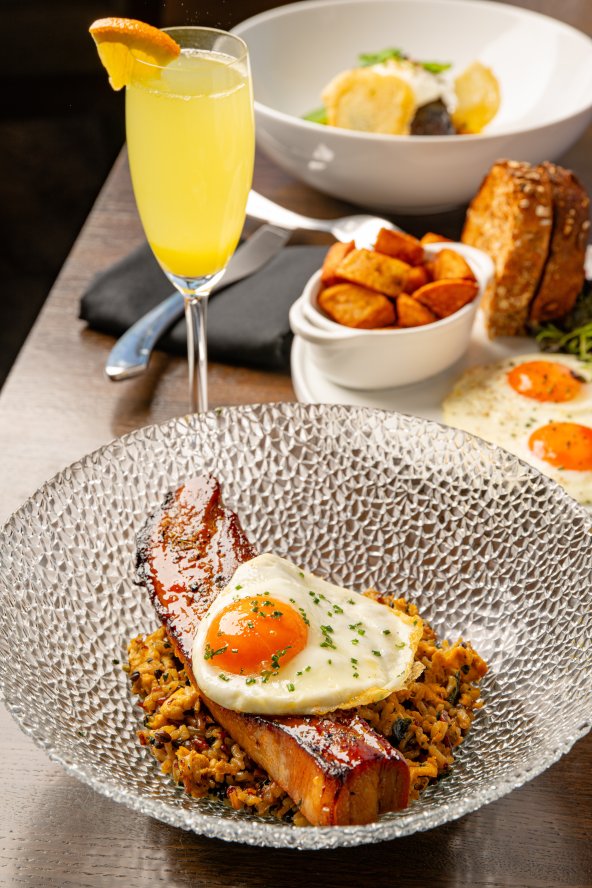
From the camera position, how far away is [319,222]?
2627 millimetres

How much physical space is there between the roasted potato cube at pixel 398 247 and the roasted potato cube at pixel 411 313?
0.35ft

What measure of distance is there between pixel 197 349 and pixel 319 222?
0.83 m

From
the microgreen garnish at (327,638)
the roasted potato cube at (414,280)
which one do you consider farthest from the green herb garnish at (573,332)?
the microgreen garnish at (327,638)

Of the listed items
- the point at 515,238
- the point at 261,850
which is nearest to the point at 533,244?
the point at 515,238

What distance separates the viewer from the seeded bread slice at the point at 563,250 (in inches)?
87.0

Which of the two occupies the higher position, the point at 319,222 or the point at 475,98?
the point at 475,98

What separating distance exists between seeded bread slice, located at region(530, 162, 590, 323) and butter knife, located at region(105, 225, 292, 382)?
647mm

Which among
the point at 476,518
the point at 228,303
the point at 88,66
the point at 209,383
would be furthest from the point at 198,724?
the point at 88,66

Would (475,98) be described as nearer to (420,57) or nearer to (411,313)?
(420,57)

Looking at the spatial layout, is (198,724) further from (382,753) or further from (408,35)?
(408,35)

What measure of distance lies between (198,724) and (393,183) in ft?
5.48

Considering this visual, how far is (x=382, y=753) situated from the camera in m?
1.07

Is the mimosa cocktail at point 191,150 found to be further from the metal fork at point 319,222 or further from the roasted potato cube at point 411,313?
the metal fork at point 319,222

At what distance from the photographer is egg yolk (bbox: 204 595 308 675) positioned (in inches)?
46.1
